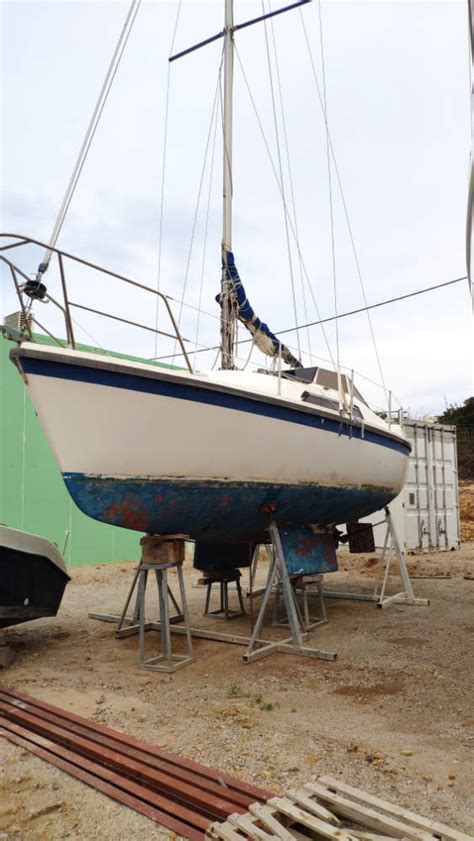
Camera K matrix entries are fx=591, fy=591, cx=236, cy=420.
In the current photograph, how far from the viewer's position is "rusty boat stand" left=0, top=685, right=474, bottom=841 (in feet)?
7.88

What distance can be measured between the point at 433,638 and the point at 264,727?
108 inches

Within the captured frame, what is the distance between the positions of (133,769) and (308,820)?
1.01 m

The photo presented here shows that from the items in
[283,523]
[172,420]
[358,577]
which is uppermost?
[172,420]

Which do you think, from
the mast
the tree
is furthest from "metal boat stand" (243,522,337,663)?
the tree

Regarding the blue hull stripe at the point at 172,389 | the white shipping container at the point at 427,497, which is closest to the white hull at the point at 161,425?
the blue hull stripe at the point at 172,389

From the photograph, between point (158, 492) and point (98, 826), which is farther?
point (158, 492)

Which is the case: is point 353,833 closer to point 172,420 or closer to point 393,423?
point 172,420

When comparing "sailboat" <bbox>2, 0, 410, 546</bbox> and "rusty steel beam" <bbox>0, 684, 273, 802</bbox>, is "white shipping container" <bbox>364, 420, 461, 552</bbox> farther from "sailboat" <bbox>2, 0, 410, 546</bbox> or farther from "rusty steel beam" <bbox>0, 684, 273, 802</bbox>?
"rusty steel beam" <bbox>0, 684, 273, 802</bbox>

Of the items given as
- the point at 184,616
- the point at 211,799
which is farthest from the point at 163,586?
the point at 211,799

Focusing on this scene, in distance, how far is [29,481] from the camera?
1116cm

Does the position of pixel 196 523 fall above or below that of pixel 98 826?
above

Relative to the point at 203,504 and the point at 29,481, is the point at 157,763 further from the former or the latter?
the point at 29,481

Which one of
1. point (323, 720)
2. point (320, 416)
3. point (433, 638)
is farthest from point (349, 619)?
point (323, 720)

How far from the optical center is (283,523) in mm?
6305
